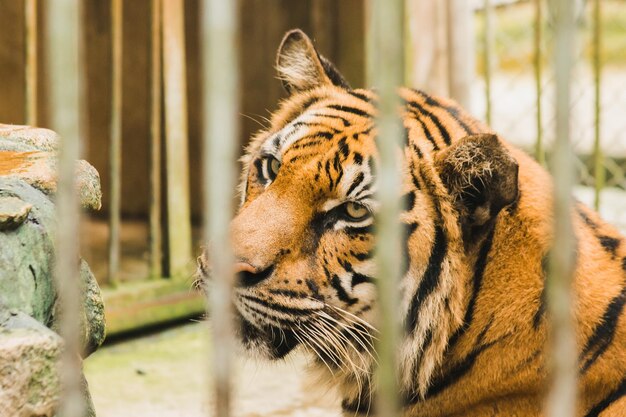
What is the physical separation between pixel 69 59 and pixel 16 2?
5539mm

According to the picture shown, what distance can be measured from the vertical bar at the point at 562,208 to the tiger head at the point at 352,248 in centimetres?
98

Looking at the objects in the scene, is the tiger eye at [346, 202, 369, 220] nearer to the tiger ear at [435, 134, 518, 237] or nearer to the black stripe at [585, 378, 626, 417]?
the tiger ear at [435, 134, 518, 237]

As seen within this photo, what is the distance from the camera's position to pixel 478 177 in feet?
7.27

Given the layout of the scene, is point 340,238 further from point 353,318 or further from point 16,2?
point 16,2

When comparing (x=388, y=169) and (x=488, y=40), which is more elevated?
(x=488, y=40)

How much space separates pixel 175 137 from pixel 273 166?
6.70 ft

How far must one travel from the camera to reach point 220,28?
116cm

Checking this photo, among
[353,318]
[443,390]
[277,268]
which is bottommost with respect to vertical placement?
[443,390]

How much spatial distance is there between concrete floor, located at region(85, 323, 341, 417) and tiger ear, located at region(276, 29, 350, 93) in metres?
1.05

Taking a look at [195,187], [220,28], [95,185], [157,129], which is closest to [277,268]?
[95,185]

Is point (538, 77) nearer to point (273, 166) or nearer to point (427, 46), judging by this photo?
point (427, 46)

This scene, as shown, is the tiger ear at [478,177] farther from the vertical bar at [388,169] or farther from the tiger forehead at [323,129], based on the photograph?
the vertical bar at [388,169]

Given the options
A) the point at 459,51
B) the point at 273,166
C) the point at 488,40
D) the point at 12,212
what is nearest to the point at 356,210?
the point at 273,166

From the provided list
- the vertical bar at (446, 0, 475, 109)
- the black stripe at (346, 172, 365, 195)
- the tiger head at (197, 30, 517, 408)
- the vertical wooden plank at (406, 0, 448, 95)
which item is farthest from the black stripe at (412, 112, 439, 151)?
the vertical bar at (446, 0, 475, 109)
